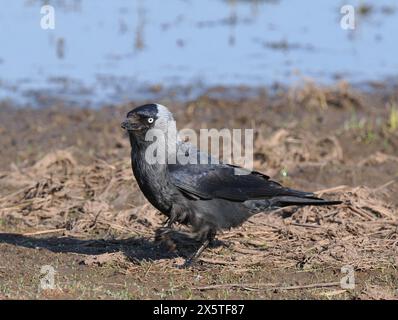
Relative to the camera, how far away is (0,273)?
21.6ft

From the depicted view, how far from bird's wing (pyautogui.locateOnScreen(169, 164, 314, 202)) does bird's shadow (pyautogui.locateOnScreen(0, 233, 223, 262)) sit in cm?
65

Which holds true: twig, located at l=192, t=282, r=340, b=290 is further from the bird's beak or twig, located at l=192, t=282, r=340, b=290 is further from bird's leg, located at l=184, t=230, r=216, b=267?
the bird's beak

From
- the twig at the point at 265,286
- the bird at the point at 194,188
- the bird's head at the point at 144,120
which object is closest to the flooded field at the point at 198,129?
the twig at the point at 265,286

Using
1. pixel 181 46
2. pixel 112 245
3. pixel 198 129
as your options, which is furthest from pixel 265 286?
pixel 181 46

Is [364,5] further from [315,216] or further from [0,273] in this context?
[0,273]

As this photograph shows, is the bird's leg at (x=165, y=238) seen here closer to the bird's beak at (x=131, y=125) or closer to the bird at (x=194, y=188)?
the bird at (x=194, y=188)

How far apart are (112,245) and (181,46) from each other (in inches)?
307

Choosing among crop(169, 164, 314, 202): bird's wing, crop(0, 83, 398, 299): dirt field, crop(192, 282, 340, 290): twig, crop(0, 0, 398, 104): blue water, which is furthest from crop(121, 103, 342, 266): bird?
crop(0, 0, 398, 104): blue water

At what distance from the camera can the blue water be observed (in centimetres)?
1334

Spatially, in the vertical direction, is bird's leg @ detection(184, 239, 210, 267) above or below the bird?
below

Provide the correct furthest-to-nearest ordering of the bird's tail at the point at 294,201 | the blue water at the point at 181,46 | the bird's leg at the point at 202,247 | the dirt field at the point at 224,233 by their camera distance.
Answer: the blue water at the point at 181,46
the bird's tail at the point at 294,201
the bird's leg at the point at 202,247
the dirt field at the point at 224,233

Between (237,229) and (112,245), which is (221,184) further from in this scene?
(112,245)

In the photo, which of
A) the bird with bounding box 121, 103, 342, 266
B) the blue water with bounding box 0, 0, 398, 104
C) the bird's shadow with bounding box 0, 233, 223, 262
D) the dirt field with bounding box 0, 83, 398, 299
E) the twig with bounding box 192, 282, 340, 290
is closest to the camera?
the twig with bounding box 192, 282, 340, 290

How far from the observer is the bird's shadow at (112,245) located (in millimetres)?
7254
